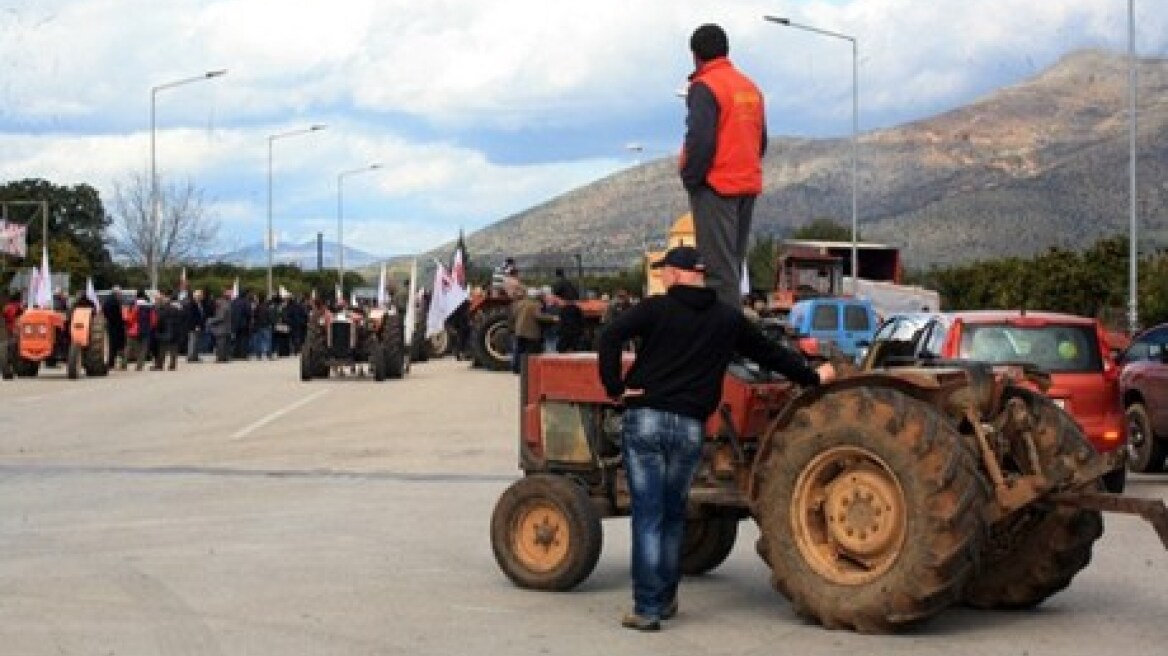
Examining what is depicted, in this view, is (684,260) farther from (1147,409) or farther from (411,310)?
(411,310)

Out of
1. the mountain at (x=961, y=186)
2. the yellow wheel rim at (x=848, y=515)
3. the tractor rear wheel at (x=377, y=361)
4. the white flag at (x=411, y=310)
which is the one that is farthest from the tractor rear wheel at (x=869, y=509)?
the mountain at (x=961, y=186)

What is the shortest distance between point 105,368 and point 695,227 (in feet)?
95.2

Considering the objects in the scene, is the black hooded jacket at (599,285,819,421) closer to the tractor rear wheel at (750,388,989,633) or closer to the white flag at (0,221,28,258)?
the tractor rear wheel at (750,388,989,633)

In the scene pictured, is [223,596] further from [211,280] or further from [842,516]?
[211,280]

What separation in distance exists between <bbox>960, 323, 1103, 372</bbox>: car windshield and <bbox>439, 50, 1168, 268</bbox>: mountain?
7012 cm

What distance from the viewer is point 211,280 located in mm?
86875

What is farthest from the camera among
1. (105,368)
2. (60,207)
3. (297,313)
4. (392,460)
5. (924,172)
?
(924,172)

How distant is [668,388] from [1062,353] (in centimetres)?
788

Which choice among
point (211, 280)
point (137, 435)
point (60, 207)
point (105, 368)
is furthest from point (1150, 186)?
point (137, 435)

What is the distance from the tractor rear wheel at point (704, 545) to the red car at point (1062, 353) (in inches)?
203

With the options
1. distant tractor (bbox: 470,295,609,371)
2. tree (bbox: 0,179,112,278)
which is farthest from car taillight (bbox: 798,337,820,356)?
tree (bbox: 0,179,112,278)

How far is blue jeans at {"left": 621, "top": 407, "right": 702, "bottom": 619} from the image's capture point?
8.91 m

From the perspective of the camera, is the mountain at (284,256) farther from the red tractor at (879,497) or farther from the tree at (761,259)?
the red tractor at (879,497)

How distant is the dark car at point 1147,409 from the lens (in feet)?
59.0
